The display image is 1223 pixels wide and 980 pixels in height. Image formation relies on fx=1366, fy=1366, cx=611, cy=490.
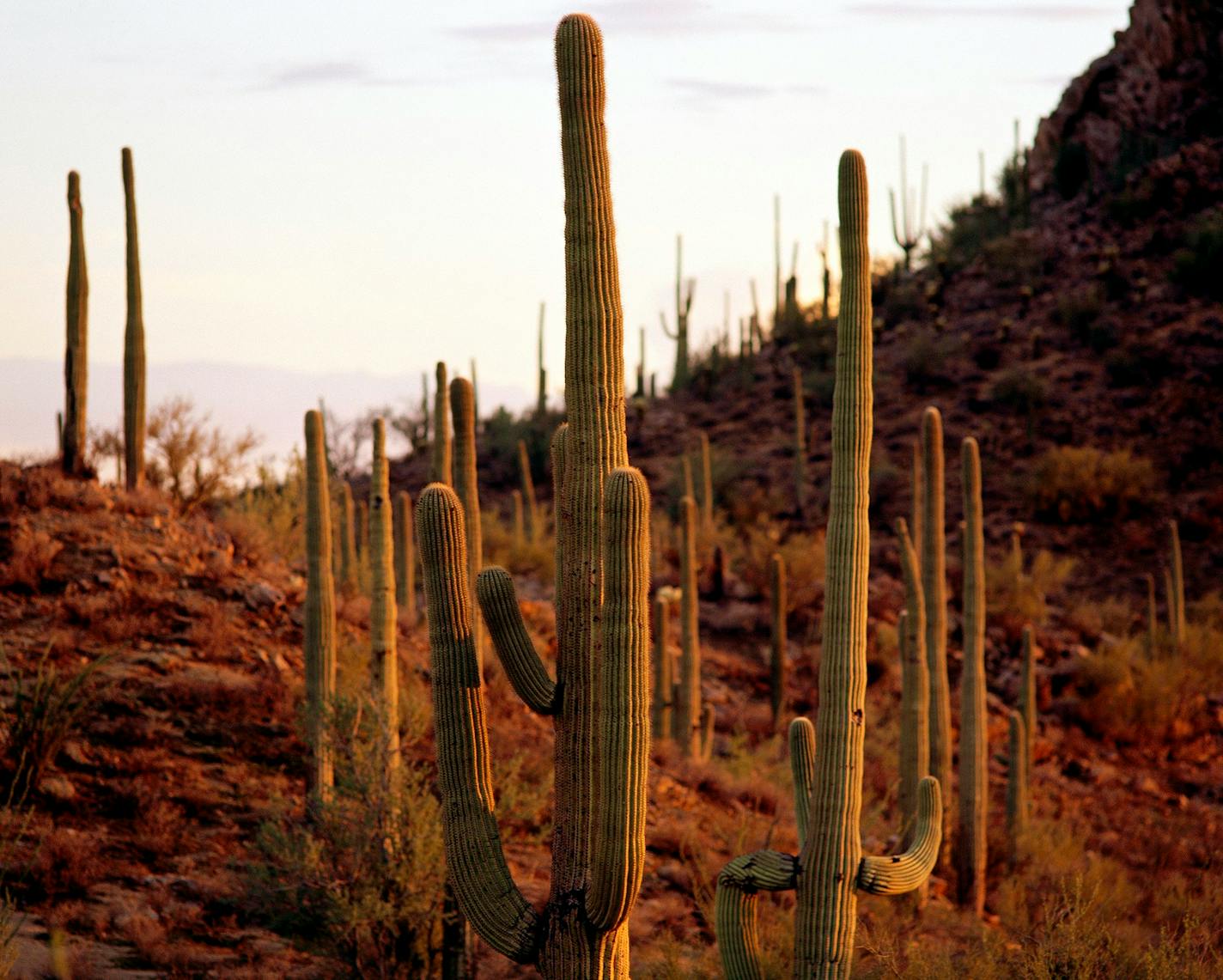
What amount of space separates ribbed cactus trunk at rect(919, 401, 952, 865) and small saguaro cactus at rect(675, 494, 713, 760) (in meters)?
3.40

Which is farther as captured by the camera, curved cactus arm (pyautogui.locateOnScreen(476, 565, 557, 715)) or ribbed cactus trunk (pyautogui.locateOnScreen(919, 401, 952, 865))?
ribbed cactus trunk (pyautogui.locateOnScreen(919, 401, 952, 865))

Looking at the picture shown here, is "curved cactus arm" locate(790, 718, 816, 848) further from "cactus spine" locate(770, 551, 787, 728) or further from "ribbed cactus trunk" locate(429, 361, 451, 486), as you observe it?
"cactus spine" locate(770, 551, 787, 728)

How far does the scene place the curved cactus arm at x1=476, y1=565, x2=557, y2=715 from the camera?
20.4 feet

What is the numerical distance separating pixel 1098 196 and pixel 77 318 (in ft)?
108

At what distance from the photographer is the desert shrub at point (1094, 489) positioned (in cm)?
2792

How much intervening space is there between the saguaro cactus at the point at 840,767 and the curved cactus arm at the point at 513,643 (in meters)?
1.83

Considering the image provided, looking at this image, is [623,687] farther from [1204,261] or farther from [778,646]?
[1204,261]

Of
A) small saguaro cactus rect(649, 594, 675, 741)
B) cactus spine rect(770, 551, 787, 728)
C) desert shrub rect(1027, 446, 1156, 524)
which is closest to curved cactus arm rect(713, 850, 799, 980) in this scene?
small saguaro cactus rect(649, 594, 675, 741)

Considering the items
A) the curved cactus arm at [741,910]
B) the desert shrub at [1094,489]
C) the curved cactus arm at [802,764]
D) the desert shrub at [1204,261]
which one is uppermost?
the desert shrub at [1204,261]

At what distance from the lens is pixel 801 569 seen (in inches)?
964

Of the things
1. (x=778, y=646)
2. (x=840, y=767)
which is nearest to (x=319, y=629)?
(x=840, y=767)

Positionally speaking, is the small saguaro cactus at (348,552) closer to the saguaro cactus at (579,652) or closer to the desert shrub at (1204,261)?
the saguaro cactus at (579,652)

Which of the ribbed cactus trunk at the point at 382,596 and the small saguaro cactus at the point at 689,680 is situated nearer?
the ribbed cactus trunk at the point at 382,596

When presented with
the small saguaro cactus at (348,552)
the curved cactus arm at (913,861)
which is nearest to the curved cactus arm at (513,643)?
the curved cactus arm at (913,861)
